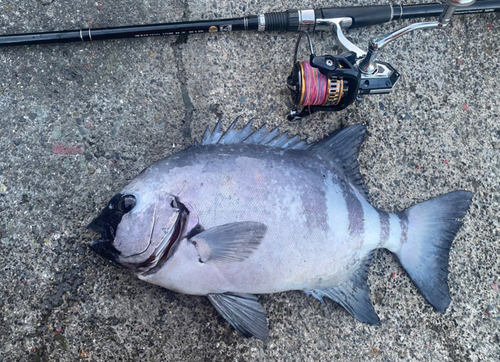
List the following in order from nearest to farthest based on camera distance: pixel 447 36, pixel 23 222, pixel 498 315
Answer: pixel 23 222
pixel 498 315
pixel 447 36

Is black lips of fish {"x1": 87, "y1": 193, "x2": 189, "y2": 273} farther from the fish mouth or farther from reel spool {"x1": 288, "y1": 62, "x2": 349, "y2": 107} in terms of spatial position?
reel spool {"x1": 288, "y1": 62, "x2": 349, "y2": 107}

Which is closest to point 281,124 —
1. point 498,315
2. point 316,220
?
point 316,220

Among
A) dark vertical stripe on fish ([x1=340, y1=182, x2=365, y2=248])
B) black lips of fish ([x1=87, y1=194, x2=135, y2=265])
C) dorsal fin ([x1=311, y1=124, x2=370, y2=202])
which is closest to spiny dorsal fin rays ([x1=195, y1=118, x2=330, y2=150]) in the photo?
dorsal fin ([x1=311, y1=124, x2=370, y2=202])

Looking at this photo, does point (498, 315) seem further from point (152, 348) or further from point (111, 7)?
point (111, 7)

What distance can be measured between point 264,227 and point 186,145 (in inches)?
26.1

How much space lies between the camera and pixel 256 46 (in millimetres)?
2088

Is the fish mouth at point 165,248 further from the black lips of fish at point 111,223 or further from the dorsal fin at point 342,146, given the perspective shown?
the dorsal fin at point 342,146

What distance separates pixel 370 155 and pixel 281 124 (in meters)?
0.53

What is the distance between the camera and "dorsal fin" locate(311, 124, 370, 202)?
1.90 meters

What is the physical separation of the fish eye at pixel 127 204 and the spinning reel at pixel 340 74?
0.92 metres

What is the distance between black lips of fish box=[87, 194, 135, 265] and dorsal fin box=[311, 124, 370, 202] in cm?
94

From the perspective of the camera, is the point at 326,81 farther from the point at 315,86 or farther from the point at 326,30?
the point at 326,30

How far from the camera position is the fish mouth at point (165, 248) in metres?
1.59

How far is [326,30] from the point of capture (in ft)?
6.85
